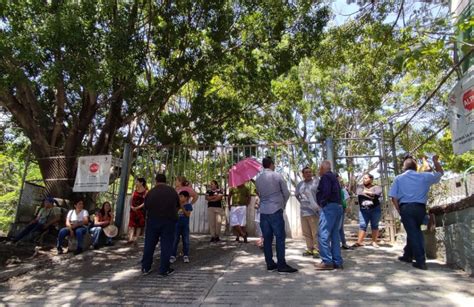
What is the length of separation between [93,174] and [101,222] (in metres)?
1.34

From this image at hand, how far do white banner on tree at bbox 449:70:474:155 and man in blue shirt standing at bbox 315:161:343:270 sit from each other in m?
1.88

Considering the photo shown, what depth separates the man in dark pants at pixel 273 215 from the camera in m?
6.22

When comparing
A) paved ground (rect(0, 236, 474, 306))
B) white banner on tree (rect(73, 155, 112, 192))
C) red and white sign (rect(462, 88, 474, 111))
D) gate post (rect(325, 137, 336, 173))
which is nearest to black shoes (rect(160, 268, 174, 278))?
paved ground (rect(0, 236, 474, 306))

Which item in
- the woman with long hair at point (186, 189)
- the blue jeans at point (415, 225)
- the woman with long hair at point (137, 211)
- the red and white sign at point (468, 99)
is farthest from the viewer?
the woman with long hair at point (137, 211)

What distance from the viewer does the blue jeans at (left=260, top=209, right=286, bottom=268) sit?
6.22m

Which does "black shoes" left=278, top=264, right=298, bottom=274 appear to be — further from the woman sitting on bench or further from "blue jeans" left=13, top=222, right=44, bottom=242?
"blue jeans" left=13, top=222, right=44, bottom=242

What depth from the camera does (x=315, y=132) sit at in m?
20.6

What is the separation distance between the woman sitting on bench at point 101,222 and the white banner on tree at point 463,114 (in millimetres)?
7333

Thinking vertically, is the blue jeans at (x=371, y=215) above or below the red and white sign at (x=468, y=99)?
below

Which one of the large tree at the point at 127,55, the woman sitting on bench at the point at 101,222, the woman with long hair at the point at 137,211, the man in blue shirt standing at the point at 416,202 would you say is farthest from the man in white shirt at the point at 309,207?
the woman sitting on bench at the point at 101,222

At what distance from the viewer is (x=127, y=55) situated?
866cm

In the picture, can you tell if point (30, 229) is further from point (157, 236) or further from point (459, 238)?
point (459, 238)

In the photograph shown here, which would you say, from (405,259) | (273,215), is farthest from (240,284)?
(405,259)

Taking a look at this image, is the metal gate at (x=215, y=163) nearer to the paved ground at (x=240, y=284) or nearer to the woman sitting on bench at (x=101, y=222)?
the woman sitting on bench at (x=101, y=222)
